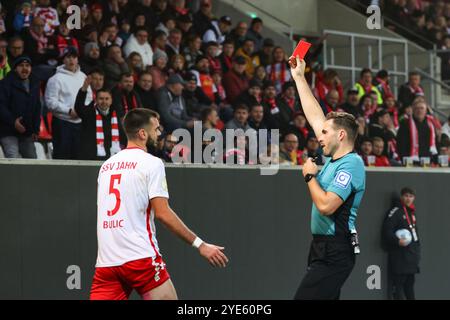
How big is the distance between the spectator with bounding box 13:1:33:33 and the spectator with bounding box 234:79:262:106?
373 centimetres

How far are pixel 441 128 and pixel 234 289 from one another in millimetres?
7585

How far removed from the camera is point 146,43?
16.1 metres

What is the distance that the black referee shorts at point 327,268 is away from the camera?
8.15m

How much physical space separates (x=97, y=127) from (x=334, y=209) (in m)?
5.77

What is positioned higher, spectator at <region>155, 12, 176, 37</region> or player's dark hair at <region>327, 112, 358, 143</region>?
spectator at <region>155, 12, 176, 37</region>

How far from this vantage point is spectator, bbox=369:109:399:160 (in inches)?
710

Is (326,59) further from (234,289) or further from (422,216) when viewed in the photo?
(234,289)

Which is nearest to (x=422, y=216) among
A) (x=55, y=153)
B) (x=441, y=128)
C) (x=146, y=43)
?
(x=441, y=128)

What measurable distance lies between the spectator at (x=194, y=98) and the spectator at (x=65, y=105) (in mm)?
2332

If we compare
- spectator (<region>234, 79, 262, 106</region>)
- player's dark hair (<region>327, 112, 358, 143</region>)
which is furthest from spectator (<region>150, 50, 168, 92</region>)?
player's dark hair (<region>327, 112, 358, 143</region>)

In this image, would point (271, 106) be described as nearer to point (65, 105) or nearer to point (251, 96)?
point (251, 96)

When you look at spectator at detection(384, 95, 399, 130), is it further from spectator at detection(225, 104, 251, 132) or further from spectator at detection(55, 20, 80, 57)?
spectator at detection(55, 20, 80, 57)

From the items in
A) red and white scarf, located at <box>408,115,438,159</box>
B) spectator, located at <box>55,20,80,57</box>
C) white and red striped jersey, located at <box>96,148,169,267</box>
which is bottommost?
white and red striped jersey, located at <box>96,148,169,267</box>
